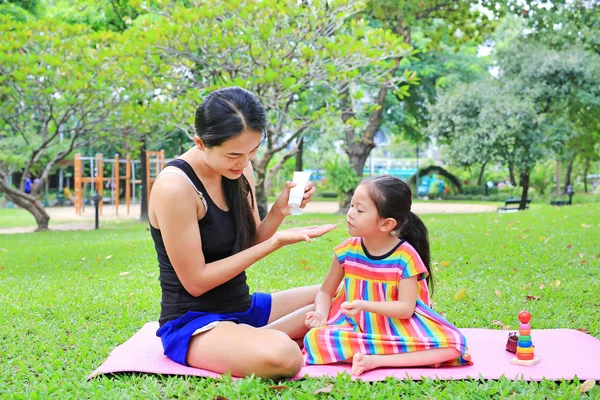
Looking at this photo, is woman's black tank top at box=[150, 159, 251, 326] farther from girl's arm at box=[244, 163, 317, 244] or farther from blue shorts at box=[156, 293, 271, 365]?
girl's arm at box=[244, 163, 317, 244]

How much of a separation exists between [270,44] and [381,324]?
7770mm

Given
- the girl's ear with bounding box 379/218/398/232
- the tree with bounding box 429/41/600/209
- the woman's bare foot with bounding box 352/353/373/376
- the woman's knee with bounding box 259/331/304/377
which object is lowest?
the woman's bare foot with bounding box 352/353/373/376

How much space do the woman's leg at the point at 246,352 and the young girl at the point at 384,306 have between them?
29 cm

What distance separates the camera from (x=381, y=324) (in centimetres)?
339

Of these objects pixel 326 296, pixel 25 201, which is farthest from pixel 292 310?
pixel 25 201

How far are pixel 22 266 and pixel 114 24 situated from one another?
32.7 feet

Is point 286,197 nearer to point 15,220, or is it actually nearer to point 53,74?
point 53,74

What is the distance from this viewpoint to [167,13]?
1059cm

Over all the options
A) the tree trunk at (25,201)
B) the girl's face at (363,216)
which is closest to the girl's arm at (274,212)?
the girl's face at (363,216)

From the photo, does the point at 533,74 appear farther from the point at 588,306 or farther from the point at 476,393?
the point at 476,393

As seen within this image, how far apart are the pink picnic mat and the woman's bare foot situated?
0.03 m

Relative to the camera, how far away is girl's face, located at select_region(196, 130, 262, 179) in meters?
3.04

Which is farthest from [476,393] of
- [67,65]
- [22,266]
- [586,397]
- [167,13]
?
[67,65]

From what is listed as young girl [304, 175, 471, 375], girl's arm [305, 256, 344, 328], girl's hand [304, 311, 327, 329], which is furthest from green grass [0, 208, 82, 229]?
young girl [304, 175, 471, 375]
